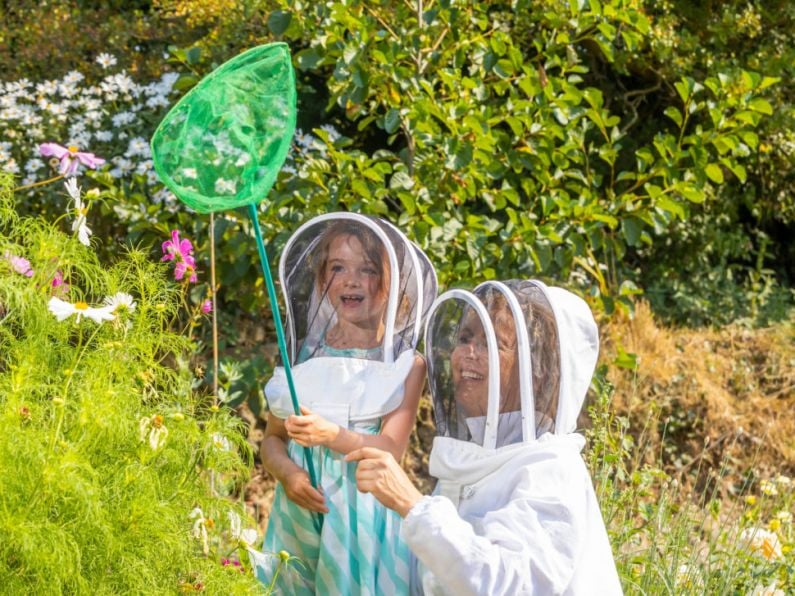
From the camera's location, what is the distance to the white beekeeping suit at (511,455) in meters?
2.39

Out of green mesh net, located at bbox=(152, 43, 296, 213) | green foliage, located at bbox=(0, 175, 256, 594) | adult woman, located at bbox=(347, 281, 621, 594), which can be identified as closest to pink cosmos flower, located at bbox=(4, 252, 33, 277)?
green foliage, located at bbox=(0, 175, 256, 594)

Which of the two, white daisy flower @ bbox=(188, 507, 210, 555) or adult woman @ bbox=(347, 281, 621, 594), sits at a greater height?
adult woman @ bbox=(347, 281, 621, 594)

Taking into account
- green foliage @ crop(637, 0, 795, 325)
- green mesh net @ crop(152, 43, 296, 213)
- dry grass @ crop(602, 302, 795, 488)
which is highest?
green mesh net @ crop(152, 43, 296, 213)

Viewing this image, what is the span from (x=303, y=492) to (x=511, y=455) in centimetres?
70

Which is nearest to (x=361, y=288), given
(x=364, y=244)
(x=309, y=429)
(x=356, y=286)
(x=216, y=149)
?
(x=356, y=286)

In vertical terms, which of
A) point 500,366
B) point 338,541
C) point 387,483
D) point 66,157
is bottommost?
point 338,541

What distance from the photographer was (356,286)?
3.16 m

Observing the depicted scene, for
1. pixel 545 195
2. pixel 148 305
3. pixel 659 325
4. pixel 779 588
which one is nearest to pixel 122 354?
pixel 148 305

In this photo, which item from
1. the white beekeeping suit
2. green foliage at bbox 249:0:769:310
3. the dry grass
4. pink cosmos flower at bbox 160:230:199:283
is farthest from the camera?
the dry grass

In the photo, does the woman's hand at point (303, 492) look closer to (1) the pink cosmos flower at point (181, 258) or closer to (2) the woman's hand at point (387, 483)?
(2) the woman's hand at point (387, 483)

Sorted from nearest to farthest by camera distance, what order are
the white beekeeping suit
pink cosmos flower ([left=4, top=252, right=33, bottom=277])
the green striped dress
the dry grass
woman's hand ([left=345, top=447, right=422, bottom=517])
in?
the white beekeeping suit
woman's hand ([left=345, top=447, right=422, bottom=517])
pink cosmos flower ([left=4, top=252, right=33, bottom=277])
the green striped dress
the dry grass

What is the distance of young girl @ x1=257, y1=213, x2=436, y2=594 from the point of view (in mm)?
3004

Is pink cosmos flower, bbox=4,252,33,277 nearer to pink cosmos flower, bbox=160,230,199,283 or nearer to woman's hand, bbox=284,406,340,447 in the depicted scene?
pink cosmos flower, bbox=160,230,199,283

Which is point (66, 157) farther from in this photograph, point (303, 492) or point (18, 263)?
point (303, 492)
